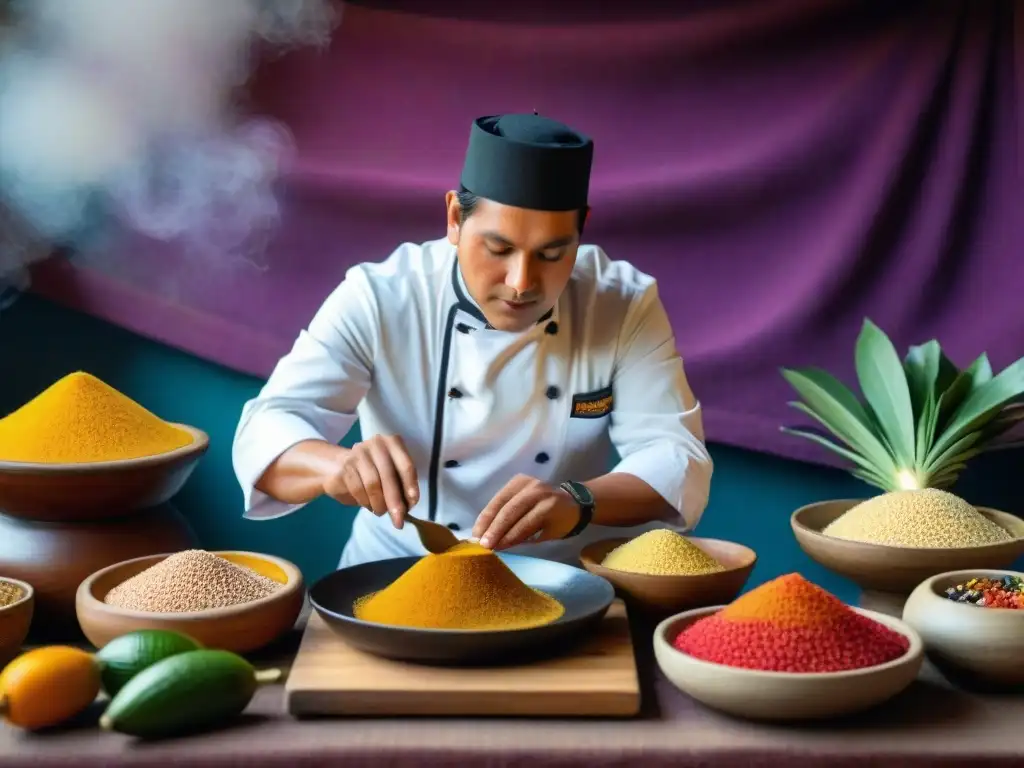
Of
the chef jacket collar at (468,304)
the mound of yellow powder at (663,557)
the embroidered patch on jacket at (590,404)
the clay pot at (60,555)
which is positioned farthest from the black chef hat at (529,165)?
the clay pot at (60,555)

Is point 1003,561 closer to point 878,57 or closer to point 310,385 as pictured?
point 310,385

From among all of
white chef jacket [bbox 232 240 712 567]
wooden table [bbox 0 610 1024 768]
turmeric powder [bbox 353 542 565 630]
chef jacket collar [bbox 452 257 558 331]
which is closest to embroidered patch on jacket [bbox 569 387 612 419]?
white chef jacket [bbox 232 240 712 567]

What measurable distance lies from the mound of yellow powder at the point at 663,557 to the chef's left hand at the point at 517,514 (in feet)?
0.38

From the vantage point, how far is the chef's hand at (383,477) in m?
1.60

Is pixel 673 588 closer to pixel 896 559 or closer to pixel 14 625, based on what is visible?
pixel 896 559

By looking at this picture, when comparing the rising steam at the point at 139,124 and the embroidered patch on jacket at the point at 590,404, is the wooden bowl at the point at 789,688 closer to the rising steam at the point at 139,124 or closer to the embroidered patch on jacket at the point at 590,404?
the embroidered patch on jacket at the point at 590,404

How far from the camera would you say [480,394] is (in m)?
2.14

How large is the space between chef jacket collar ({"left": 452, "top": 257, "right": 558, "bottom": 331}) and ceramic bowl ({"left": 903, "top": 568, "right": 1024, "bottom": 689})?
908mm

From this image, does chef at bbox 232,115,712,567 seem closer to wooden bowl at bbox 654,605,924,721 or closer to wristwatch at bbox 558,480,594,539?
wristwatch at bbox 558,480,594,539

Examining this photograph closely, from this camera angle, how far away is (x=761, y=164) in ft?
9.02

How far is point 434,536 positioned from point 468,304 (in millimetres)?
655

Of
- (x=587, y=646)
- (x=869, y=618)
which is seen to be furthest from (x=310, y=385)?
(x=869, y=618)

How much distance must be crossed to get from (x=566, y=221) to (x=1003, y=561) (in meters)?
0.83

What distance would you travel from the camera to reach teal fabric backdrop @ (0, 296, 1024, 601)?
112 inches
